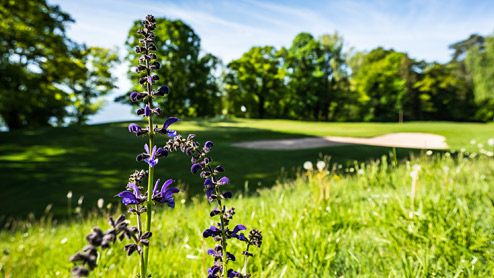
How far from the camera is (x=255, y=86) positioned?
133 feet

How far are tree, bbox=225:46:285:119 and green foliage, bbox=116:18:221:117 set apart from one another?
848 cm

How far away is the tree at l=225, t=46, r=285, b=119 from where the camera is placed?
132ft

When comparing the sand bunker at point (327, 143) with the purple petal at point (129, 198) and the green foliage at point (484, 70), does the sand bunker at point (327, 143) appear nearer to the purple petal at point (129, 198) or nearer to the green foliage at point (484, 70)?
the purple petal at point (129, 198)

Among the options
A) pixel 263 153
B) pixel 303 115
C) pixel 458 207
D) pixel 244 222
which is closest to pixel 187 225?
pixel 244 222

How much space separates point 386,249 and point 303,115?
38991 mm

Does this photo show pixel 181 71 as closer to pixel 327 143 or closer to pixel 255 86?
pixel 255 86

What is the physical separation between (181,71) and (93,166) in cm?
2195

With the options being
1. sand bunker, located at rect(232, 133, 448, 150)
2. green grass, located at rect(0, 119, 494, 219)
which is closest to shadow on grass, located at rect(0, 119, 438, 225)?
green grass, located at rect(0, 119, 494, 219)

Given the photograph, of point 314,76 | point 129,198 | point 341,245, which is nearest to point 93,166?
point 341,245

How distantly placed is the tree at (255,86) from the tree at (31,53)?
24.3 metres

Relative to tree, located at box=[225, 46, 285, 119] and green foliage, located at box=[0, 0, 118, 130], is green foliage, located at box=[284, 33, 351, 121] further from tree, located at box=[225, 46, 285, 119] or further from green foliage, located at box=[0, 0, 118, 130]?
green foliage, located at box=[0, 0, 118, 130]

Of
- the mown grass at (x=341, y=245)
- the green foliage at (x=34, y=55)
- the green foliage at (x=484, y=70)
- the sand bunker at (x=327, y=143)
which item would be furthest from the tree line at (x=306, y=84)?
the mown grass at (x=341, y=245)

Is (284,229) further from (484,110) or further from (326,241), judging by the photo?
(484,110)

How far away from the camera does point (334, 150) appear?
13.3m
